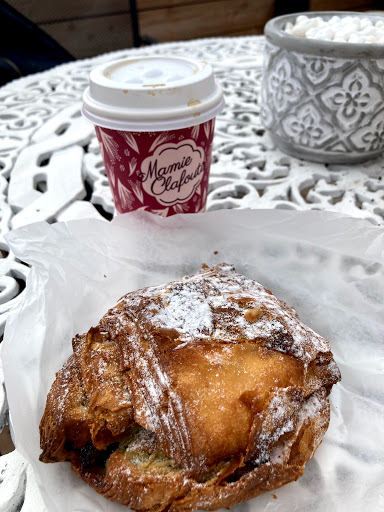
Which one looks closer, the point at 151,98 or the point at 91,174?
the point at 151,98

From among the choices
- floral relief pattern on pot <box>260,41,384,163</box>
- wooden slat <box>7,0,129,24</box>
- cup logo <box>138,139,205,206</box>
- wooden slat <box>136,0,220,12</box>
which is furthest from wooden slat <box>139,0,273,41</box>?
cup logo <box>138,139,205,206</box>

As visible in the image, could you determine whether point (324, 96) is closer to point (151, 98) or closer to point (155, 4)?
point (151, 98)

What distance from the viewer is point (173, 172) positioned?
41.4 inches

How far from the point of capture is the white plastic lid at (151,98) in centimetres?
94

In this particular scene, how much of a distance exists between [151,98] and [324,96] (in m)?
0.61

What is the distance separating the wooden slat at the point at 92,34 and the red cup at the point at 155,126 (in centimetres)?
356

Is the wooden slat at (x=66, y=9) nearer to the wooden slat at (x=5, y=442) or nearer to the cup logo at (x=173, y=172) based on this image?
the cup logo at (x=173, y=172)

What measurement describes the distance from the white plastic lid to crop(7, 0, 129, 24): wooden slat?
358cm

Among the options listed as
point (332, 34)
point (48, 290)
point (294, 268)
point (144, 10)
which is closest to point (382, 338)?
point (294, 268)

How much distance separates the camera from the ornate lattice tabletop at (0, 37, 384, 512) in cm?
124

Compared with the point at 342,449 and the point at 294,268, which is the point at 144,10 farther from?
the point at 342,449

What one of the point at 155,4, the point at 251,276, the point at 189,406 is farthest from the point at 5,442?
the point at 155,4

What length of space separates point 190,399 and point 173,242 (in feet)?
1.61

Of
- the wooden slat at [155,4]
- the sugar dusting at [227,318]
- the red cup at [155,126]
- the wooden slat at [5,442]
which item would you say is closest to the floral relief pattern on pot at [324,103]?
the red cup at [155,126]
